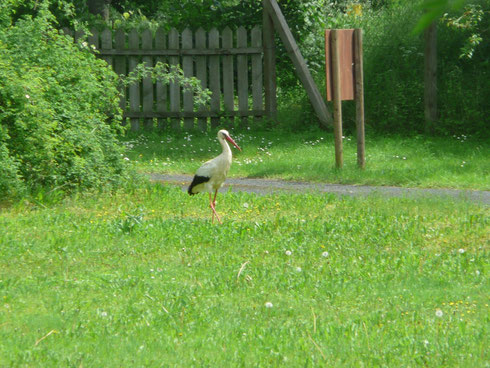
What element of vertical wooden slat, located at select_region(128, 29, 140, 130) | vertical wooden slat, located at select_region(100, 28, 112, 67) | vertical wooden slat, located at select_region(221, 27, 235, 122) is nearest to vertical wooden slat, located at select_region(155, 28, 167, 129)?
vertical wooden slat, located at select_region(128, 29, 140, 130)

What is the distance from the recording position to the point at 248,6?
18.2 meters

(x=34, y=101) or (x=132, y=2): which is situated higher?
(x=132, y=2)

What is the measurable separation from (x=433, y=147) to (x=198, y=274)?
27.9 ft

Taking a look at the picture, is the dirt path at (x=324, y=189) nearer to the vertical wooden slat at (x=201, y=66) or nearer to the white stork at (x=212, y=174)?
the white stork at (x=212, y=174)

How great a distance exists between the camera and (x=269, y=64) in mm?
16812

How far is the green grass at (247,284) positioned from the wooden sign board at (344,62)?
9.59 ft

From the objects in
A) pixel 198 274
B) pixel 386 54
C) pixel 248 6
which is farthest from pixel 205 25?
pixel 198 274

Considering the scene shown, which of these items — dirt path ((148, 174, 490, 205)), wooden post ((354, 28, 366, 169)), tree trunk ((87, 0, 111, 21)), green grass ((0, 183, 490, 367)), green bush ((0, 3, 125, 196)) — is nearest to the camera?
green grass ((0, 183, 490, 367))

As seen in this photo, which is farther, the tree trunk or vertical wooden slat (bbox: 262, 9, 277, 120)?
the tree trunk

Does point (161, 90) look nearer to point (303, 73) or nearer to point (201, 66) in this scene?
point (201, 66)

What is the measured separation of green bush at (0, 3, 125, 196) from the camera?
9.90 meters

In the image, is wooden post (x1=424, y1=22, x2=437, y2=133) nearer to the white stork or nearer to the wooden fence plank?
the wooden fence plank

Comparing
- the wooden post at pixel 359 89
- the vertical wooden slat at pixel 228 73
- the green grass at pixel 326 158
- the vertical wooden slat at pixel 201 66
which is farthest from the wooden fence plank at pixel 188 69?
the wooden post at pixel 359 89

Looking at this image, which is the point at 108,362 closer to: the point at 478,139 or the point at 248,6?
the point at 478,139
